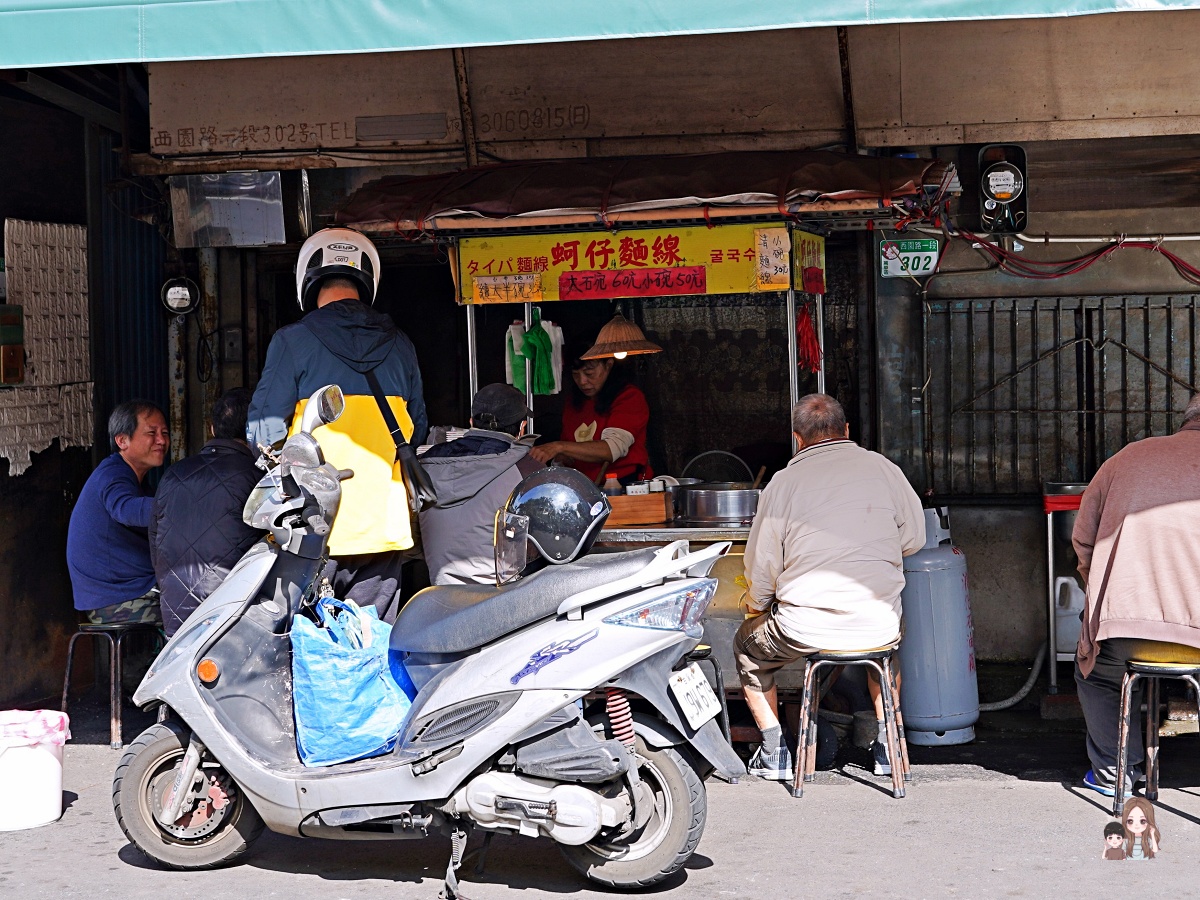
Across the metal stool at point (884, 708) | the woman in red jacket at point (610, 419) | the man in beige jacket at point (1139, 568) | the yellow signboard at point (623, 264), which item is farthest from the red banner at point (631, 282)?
the man in beige jacket at point (1139, 568)

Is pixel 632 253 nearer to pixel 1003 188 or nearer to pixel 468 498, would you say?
pixel 468 498

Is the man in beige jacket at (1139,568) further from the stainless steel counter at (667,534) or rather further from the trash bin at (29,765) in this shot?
the trash bin at (29,765)

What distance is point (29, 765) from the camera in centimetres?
519

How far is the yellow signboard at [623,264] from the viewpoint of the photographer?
21.1 feet

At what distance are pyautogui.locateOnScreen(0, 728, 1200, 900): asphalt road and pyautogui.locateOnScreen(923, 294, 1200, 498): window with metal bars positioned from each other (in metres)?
2.16

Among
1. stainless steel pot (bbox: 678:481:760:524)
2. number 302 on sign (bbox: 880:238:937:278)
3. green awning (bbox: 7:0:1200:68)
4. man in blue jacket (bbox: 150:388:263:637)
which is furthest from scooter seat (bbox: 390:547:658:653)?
number 302 on sign (bbox: 880:238:937:278)

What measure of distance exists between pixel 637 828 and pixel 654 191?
10.2 feet

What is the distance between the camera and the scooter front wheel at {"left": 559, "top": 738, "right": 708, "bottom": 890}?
14.1ft

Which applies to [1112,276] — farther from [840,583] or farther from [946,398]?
[840,583]

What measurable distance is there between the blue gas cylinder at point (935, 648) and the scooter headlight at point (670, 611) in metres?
2.13

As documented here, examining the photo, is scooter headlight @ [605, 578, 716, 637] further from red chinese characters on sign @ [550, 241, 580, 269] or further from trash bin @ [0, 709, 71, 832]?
red chinese characters on sign @ [550, 241, 580, 269]

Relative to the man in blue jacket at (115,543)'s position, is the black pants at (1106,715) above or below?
below

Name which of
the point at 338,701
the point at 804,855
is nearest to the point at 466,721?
the point at 338,701

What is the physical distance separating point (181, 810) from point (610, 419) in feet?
11.3
